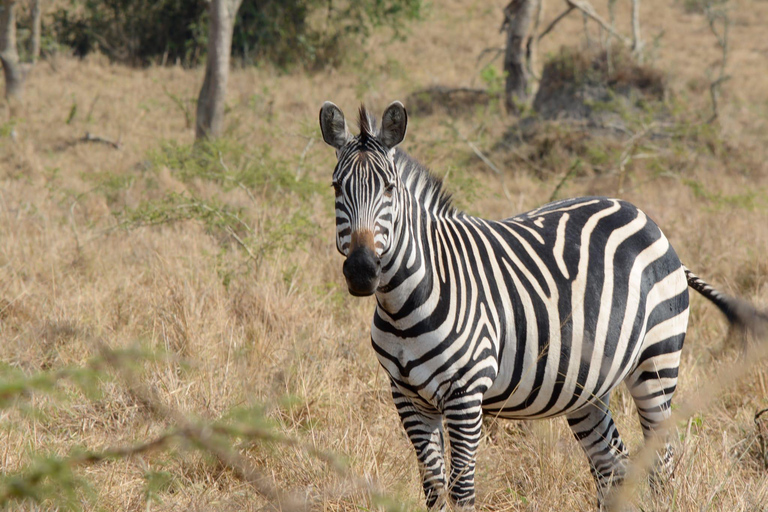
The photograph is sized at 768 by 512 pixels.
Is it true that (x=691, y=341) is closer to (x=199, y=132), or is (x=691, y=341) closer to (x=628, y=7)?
(x=199, y=132)

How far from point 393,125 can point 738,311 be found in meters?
1.56

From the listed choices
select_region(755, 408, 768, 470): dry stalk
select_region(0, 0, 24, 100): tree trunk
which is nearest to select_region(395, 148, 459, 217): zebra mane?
select_region(755, 408, 768, 470): dry stalk

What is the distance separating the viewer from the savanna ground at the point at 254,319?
119 inches

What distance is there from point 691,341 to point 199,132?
27.1ft

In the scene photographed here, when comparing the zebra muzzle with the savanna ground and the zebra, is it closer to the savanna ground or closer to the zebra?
the zebra

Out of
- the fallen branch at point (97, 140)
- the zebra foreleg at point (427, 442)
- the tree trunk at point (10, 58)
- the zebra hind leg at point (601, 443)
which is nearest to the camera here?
the zebra foreleg at point (427, 442)

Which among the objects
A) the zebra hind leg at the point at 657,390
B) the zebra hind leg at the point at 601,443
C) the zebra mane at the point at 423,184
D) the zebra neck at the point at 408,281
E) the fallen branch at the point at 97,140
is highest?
the zebra mane at the point at 423,184

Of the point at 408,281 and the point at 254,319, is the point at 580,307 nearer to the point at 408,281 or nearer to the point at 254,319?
the point at 408,281

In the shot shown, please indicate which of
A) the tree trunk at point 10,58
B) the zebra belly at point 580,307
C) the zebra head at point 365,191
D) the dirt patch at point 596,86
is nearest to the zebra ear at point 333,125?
the zebra head at point 365,191

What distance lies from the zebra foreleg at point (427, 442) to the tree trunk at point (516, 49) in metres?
11.2

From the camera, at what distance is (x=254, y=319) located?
5.12 m

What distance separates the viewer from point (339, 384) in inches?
178

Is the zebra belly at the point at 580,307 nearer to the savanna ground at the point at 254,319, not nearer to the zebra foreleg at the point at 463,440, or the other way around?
the zebra foreleg at the point at 463,440

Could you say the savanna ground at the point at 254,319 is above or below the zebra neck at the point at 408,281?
below
